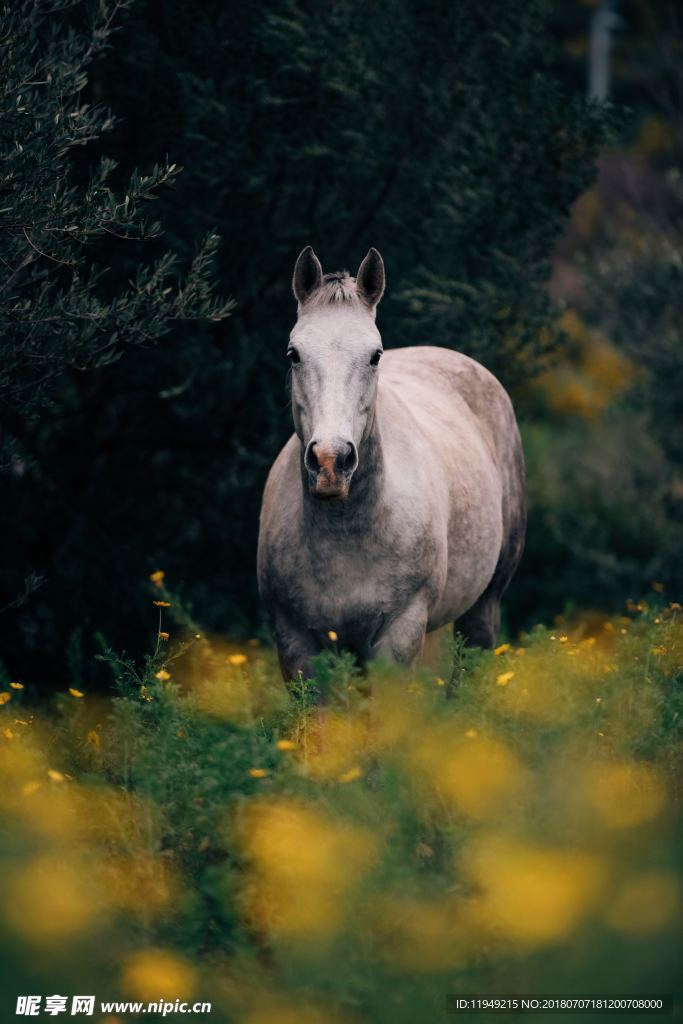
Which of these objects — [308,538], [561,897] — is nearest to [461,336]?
[308,538]

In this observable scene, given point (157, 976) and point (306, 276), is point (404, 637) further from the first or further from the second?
point (157, 976)

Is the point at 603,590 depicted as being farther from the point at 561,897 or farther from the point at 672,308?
the point at 561,897

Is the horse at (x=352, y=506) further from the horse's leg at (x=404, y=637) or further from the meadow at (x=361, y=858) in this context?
the meadow at (x=361, y=858)

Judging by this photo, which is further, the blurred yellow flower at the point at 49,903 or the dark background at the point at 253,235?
the dark background at the point at 253,235

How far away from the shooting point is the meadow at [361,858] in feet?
11.0

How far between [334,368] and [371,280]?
0.74 metres

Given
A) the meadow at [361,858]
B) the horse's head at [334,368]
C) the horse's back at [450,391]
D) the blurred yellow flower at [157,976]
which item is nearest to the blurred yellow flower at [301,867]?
the meadow at [361,858]

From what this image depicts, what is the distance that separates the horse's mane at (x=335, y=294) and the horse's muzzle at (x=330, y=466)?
2.91ft

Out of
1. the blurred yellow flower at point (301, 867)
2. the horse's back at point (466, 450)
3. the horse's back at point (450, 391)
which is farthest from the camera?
the horse's back at point (450, 391)

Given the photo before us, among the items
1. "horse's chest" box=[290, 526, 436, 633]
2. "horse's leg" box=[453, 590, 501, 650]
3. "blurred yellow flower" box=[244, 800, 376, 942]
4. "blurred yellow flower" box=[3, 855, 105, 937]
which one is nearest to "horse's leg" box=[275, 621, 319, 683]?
"horse's chest" box=[290, 526, 436, 633]

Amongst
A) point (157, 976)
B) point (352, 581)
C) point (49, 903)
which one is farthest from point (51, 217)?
point (157, 976)

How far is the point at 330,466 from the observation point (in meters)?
4.78

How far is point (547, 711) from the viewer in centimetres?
422

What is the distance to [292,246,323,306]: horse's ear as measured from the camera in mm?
5602
